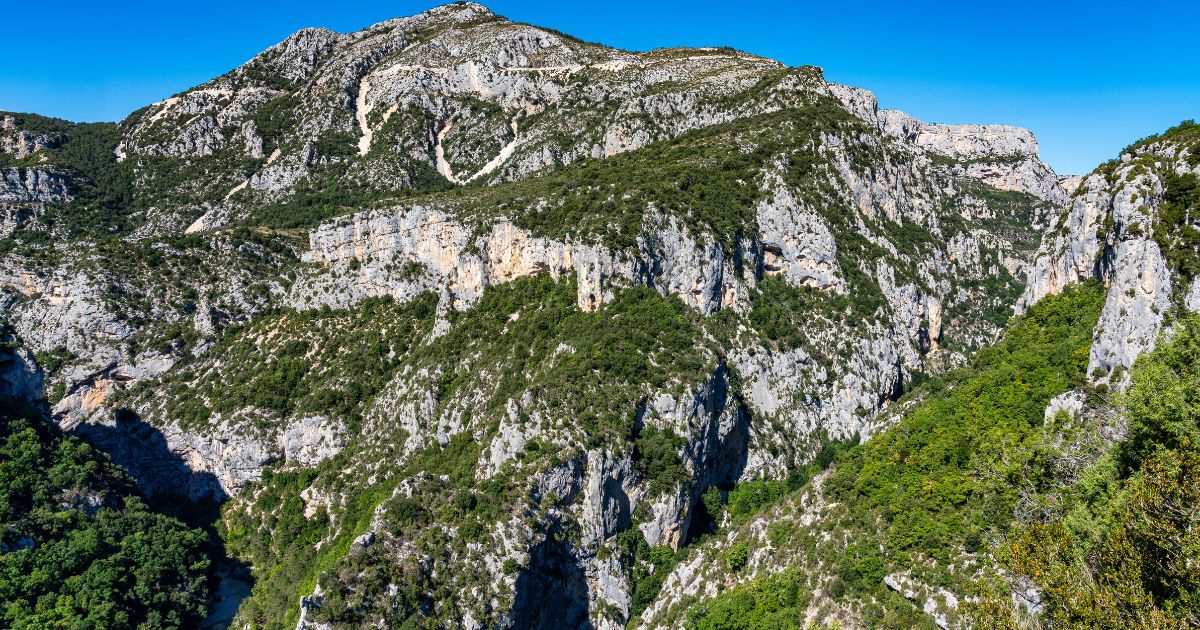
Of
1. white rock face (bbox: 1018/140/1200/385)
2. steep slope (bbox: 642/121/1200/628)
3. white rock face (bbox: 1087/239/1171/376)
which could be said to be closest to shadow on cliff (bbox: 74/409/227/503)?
steep slope (bbox: 642/121/1200/628)

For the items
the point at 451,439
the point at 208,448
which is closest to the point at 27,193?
the point at 208,448

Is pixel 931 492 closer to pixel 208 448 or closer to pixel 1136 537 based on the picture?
pixel 1136 537

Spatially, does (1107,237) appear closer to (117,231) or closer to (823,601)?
(823,601)

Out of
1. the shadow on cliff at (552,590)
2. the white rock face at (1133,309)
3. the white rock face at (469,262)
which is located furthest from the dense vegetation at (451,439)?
the white rock face at (1133,309)

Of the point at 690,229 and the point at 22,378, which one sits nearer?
the point at 22,378

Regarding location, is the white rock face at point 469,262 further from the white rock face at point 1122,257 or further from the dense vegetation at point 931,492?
the white rock face at point 1122,257

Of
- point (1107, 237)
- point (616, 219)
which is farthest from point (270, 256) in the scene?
point (1107, 237)

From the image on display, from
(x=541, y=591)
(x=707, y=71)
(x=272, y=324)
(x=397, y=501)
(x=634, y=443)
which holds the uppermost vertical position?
(x=707, y=71)
